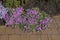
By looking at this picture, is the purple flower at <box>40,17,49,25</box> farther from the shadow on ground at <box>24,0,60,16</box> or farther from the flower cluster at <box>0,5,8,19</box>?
the flower cluster at <box>0,5,8,19</box>

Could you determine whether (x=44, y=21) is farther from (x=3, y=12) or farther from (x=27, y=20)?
(x=3, y=12)

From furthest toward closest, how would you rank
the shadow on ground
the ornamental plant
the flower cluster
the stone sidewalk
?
the shadow on ground → the flower cluster → the ornamental plant → the stone sidewalk

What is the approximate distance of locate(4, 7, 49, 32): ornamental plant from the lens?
439cm

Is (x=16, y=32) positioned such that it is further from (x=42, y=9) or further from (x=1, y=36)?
(x=42, y=9)

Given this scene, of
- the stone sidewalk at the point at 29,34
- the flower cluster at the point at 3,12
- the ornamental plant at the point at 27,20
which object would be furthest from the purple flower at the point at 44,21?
the flower cluster at the point at 3,12

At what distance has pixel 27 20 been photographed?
4.47 m

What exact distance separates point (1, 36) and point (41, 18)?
2.69ft

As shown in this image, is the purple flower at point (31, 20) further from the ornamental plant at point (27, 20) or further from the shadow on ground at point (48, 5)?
the shadow on ground at point (48, 5)

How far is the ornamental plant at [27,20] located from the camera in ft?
14.4

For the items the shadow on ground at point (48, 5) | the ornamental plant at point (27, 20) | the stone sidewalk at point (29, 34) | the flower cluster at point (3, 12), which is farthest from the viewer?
the shadow on ground at point (48, 5)

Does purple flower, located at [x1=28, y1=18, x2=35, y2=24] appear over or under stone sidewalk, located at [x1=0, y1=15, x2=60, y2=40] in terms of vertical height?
over

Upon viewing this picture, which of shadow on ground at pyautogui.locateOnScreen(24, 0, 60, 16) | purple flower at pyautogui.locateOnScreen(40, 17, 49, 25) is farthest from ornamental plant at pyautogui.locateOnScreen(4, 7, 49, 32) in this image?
shadow on ground at pyautogui.locateOnScreen(24, 0, 60, 16)

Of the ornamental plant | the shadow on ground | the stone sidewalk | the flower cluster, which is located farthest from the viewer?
the shadow on ground

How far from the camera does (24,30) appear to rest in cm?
440
